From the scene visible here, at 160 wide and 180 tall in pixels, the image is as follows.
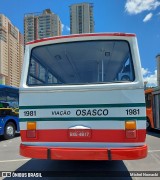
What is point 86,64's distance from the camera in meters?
6.05

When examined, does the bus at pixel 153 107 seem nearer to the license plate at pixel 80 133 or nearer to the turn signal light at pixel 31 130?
the license plate at pixel 80 133

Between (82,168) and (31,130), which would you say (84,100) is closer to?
(31,130)

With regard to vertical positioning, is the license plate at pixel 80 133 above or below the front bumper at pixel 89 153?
above

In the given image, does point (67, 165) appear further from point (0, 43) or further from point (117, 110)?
point (0, 43)

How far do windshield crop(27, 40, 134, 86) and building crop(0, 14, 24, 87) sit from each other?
1072 inches

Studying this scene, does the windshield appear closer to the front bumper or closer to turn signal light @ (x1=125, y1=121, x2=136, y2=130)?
turn signal light @ (x1=125, y1=121, x2=136, y2=130)

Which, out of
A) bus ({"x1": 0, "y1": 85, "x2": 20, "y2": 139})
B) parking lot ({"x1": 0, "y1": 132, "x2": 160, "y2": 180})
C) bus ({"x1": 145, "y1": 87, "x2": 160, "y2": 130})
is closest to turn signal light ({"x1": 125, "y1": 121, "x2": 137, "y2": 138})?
parking lot ({"x1": 0, "y1": 132, "x2": 160, "y2": 180})

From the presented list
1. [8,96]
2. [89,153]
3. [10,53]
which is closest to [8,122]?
[8,96]

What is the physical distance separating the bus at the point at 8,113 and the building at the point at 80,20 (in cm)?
704

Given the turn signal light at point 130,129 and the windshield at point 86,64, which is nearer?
the turn signal light at point 130,129

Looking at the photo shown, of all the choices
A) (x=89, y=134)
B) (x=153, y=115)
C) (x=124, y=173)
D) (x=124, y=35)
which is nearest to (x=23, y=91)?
(x=89, y=134)

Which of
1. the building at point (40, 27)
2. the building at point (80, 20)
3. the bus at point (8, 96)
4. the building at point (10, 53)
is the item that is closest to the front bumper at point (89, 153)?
the bus at point (8, 96)

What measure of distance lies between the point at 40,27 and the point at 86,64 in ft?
80.5

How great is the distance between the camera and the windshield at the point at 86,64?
5910 millimetres
